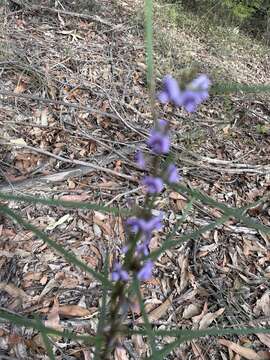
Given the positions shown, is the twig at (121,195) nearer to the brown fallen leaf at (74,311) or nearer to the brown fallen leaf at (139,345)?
the brown fallen leaf at (74,311)

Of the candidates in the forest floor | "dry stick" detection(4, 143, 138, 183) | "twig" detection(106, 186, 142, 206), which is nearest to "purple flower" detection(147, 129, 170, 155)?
the forest floor

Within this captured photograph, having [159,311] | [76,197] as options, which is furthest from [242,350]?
[76,197]

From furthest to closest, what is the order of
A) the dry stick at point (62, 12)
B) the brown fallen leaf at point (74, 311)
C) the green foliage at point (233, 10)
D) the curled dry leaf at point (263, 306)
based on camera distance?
the green foliage at point (233, 10) < the dry stick at point (62, 12) < the curled dry leaf at point (263, 306) < the brown fallen leaf at point (74, 311)

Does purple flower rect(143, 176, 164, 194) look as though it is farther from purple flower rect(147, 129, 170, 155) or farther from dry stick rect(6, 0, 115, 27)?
dry stick rect(6, 0, 115, 27)

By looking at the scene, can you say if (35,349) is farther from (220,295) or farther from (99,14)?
(99,14)

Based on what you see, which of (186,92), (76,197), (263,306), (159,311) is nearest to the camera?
(186,92)

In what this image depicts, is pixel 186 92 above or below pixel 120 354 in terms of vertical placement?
above

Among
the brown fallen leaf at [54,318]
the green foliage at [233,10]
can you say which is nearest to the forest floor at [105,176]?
the brown fallen leaf at [54,318]

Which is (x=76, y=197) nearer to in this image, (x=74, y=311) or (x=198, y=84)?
(x=74, y=311)
